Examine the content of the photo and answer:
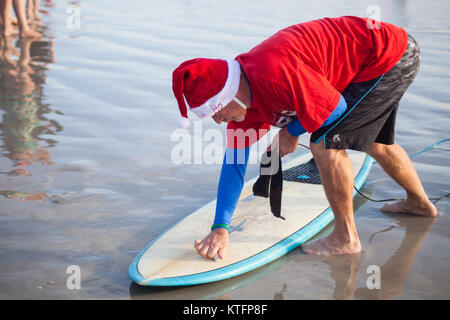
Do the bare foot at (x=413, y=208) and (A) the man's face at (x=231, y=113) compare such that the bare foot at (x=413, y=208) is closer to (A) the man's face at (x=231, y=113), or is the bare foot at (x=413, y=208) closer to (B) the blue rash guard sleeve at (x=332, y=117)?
(B) the blue rash guard sleeve at (x=332, y=117)

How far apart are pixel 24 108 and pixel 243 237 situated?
277 centimetres

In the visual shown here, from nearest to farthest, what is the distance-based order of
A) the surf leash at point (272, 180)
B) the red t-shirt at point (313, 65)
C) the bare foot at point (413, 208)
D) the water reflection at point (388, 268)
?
the red t-shirt at point (313, 65)
the water reflection at point (388, 268)
the surf leash at point (272, 180)
the bare foot at point (413, 208)

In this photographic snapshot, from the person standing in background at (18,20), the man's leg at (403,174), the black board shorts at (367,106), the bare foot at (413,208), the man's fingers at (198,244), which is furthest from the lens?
the person standing in background at (18,20)

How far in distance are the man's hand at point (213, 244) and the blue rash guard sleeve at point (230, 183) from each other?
34 millimetres

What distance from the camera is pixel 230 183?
97.0 inches

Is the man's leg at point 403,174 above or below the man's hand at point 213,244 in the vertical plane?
above

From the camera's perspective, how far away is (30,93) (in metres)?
4.86

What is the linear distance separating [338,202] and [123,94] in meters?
Result: 3.11

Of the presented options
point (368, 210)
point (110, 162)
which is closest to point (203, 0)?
point (110, 162)

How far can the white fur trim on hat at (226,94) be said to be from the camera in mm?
2088

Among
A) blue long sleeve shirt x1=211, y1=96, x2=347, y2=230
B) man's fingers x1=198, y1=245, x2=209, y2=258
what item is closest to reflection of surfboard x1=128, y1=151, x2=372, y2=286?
man's fingers x1=198, y1=245, x2=209, y2=258

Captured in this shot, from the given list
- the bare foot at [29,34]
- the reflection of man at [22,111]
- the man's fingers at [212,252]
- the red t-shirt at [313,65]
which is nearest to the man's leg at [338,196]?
the red t-shirt at [313,65]

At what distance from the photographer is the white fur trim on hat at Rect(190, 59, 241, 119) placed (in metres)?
2.09

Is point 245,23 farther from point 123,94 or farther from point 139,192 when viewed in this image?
point 139,192
